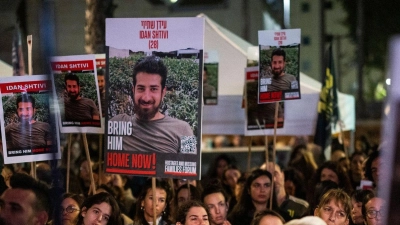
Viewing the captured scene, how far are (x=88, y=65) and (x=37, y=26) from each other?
1.92 feet

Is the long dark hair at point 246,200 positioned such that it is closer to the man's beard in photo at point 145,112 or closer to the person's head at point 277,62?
the person's head at point 277,62

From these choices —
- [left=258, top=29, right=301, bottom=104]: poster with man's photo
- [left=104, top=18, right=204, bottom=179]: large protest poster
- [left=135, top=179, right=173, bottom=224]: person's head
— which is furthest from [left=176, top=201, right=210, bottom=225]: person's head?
[left=258, top=29, right=301, bottom=104]: poster with man's photo

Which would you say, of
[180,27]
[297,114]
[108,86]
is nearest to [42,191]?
[108,86]

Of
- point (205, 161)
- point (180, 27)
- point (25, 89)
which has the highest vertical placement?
point (180, 27)

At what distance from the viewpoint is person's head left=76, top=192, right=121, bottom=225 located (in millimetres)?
6371

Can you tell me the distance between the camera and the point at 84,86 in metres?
7.61

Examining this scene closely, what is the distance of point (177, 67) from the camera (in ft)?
21.3

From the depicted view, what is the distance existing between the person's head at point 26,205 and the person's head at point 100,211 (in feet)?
1.51

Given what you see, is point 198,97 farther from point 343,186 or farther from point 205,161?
point 205,161

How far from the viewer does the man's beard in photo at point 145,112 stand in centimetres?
654

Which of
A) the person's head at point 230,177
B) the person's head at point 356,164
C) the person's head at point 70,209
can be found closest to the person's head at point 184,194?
the person's head at point 70,209

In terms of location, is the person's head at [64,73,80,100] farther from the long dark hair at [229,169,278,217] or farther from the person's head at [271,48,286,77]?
the person's head at [271,48,286,77]

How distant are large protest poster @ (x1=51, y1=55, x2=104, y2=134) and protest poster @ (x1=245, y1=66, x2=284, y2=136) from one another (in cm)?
264

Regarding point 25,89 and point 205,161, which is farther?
point 205,161
